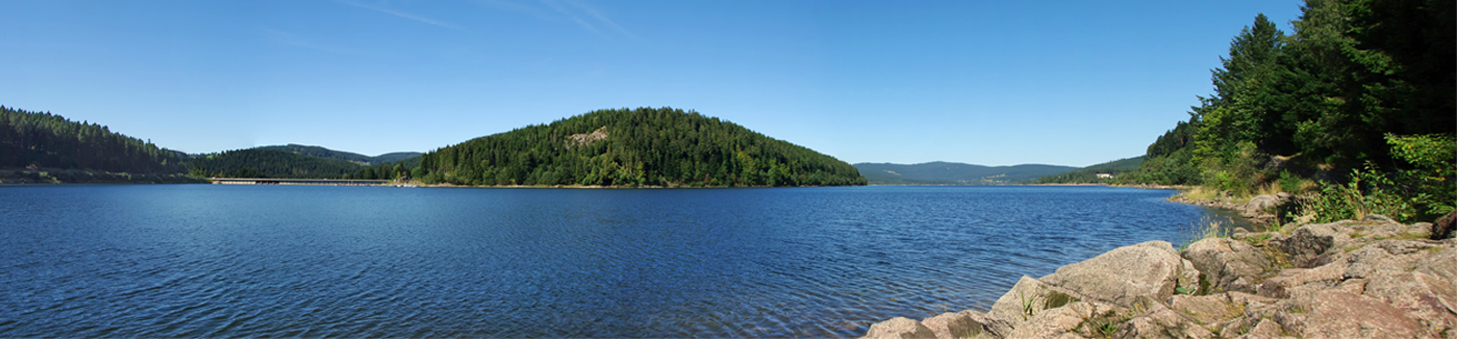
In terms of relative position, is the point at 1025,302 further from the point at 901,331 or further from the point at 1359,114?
the point at 1359,114

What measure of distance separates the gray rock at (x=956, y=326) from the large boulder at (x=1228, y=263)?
4.28 m

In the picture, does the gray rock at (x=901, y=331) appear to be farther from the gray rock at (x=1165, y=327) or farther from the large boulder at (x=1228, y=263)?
the large boulder at (x=1228, y=263)

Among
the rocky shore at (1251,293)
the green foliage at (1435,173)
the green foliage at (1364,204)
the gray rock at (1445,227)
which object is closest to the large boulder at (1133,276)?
the rocky shore at (1251,293)

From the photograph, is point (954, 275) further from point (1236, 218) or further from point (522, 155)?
point (522, 155)

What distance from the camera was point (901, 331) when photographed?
10047 millimetres

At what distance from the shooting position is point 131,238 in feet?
92.3

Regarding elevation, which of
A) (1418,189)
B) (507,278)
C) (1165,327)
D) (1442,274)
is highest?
(1418,189)

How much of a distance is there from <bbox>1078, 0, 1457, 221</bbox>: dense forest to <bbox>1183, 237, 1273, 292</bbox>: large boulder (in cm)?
568

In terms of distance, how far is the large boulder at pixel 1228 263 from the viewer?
423 inches

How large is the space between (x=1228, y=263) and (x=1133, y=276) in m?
1.87

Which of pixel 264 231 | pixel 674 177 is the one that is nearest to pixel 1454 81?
pixel 264 231

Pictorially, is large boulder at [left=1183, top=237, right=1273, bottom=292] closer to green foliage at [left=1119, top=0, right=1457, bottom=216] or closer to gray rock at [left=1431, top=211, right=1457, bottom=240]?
gray rock at [left=1431, top=211, right=1457, bottom=240]

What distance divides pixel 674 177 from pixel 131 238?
5456 inches

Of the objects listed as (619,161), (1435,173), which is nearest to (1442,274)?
(1435,173)
